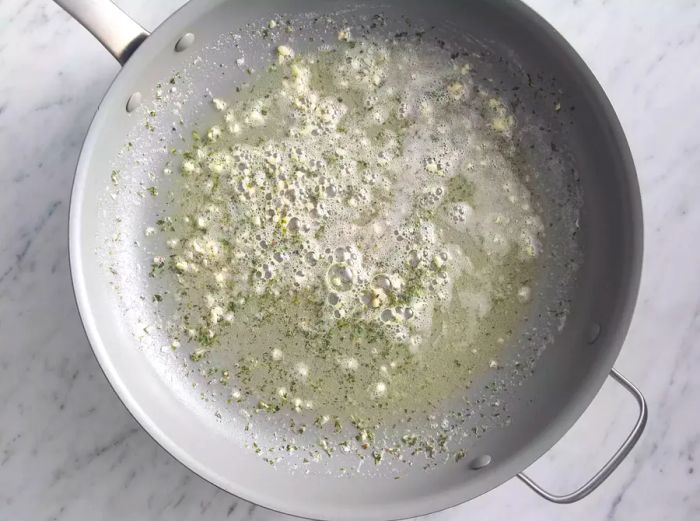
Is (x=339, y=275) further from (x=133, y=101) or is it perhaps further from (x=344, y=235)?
(x=133, y=101)

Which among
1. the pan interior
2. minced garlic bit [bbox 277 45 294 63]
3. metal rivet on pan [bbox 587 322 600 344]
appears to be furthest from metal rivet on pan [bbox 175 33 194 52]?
metal rivet on pan [bbox 587 322 600 344]

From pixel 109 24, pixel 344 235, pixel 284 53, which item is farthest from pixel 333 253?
pixel 109 24

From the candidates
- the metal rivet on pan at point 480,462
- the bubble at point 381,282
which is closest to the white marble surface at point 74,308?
the metal rivet on pan at point 480,462

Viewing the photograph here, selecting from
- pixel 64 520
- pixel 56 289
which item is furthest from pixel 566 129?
pixel 64 520

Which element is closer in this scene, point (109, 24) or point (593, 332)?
point (109, 24)

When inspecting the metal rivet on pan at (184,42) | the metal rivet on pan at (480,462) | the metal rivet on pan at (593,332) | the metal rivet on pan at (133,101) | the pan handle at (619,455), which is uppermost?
the metal rivet on pan at (184,42)

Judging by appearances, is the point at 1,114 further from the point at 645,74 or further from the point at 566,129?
the point at 645,74

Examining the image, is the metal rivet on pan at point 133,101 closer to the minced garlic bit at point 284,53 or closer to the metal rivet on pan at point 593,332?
the minced garlic bit at point 284,53
